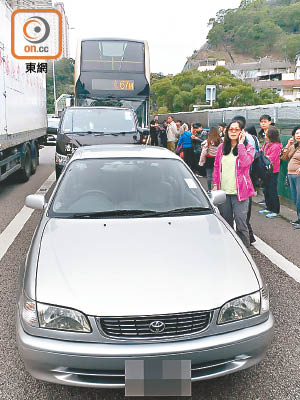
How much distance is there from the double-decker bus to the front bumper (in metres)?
12.0

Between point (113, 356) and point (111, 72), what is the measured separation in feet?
41.0

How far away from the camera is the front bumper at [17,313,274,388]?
250 centimetres

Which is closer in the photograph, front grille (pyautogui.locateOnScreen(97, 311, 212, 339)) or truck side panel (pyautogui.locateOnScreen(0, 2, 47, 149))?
front grille (pyautogui.locateOnScreen(97, 311, 212, 339))

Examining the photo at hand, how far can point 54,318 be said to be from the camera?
8.64ft

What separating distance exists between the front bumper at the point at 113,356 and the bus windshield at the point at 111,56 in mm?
12343

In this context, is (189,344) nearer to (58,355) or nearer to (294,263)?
(58,355)

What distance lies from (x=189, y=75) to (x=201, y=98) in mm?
11731

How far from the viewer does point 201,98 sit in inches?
3039

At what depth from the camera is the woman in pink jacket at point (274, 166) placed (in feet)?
25.2

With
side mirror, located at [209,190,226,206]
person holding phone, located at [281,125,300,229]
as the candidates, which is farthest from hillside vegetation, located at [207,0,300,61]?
side mirror, located at [209,190,226,206]

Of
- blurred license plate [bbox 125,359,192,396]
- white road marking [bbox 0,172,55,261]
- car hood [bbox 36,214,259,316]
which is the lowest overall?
white road marking [bbox 0,172,55,261]

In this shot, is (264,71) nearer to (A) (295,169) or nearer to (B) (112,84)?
(B) (112,84)

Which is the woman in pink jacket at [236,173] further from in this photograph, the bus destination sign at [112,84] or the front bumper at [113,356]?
the bus destination sign at [112,84]

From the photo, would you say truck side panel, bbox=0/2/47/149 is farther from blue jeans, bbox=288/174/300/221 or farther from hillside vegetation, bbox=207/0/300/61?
hillside vegetation, bbox=207/0/300/61
